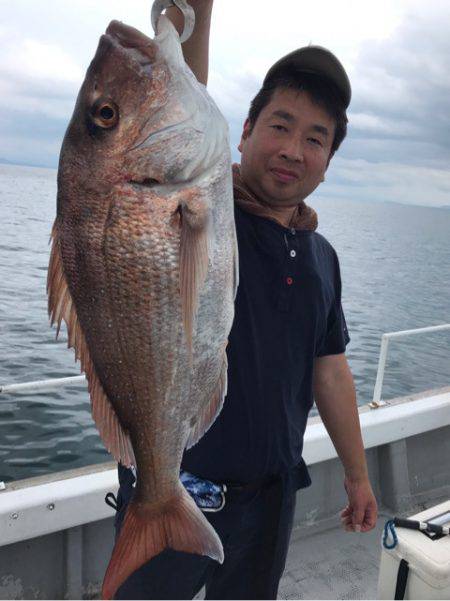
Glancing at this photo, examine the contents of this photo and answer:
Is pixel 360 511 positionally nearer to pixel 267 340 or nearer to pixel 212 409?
pixel 267 340

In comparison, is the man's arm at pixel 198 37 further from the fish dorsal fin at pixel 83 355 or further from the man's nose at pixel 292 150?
the fish dorsal fin at pixel 83 355

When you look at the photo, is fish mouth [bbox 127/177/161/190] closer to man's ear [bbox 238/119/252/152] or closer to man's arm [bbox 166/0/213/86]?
man's arm [bbox 166/0/213/86]

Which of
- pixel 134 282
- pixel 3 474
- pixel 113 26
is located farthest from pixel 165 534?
pixel 3 474

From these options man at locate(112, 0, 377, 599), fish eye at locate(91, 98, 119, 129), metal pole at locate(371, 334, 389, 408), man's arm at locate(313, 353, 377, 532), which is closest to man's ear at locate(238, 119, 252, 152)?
man at locate(112, 0, 377, 599)

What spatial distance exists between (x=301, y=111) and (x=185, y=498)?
4.50 ft

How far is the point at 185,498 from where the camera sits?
1.68 metres

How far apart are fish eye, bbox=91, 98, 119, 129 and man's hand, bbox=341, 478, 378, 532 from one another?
6.02 feet

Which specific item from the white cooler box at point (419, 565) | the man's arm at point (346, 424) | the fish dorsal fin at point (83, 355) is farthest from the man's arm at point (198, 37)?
the white cooler box at point (419, 565)

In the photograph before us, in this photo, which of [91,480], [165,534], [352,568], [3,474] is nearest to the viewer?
[165,534]

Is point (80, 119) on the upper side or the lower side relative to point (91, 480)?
upper

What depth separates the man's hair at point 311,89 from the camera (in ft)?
6.48

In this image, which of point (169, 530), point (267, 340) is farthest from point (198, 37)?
point (169, 530)

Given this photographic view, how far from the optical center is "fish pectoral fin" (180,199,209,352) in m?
1.44

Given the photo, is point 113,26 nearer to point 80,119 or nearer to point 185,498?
point 80,119
